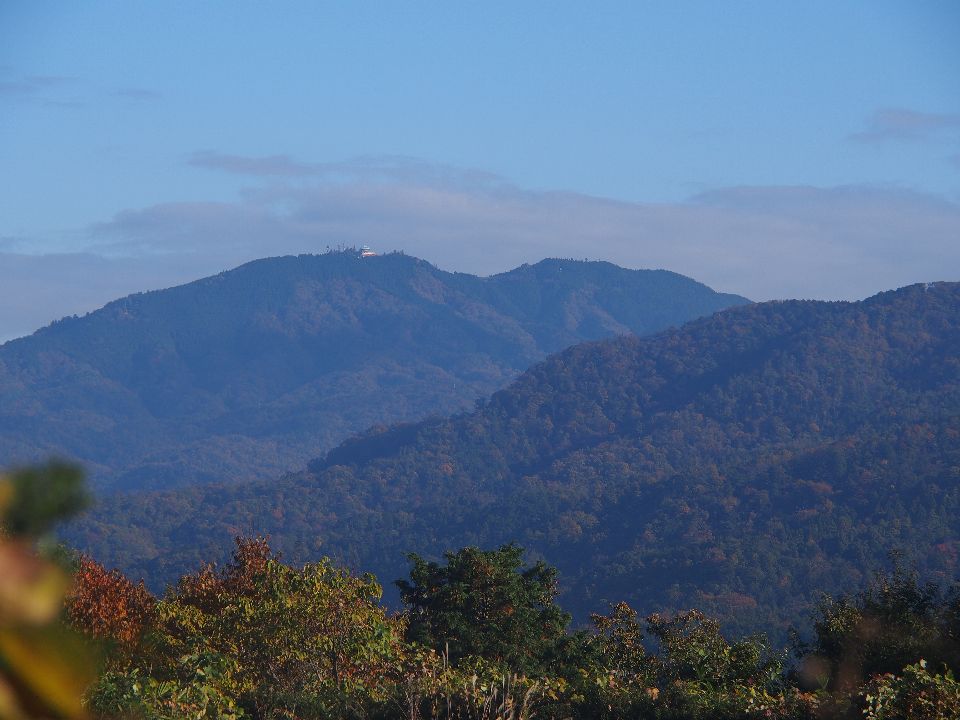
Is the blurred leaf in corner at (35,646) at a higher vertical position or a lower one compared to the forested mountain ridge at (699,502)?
higher

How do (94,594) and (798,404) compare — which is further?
(798,404)

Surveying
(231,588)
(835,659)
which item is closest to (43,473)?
(835,659)

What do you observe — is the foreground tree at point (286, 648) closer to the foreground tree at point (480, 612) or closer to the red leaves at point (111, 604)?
the red leaves at point (111, 604)

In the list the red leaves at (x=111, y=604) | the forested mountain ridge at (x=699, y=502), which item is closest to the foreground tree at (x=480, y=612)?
the red leaves at (x=111, y=604)

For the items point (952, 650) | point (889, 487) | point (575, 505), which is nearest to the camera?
point (952, 650)

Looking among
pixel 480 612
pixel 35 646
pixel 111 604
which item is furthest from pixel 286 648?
pixel 35 646

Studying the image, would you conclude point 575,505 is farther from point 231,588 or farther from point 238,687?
point 238,687

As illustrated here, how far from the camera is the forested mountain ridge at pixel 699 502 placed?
10656 cm

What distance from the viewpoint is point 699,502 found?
13250cm

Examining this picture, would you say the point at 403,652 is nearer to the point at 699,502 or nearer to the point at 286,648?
the point at 286,648

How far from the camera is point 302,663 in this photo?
1645 centimetres

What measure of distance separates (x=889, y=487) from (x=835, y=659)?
10923cm

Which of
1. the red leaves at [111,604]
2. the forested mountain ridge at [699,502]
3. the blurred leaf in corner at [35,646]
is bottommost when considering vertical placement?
the forested mountain ridge at [699,502]

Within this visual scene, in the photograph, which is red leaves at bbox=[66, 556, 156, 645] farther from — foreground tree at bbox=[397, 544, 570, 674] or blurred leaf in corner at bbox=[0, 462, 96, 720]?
blurred leaf in corner at bbox=[0, 462, 96, 720]
